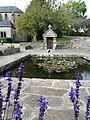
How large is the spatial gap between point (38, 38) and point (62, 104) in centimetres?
2242

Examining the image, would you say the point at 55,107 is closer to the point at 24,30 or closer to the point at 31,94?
the point at 31,94

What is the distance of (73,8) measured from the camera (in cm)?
5516

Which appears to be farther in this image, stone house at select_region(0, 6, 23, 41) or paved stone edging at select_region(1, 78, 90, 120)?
stone house at select_region(0, 6, 23, 41)

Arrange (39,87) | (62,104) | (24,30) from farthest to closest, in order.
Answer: (24,30) < (39,87) < (62,104)

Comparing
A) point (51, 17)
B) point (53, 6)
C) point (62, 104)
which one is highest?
point (53, 6)

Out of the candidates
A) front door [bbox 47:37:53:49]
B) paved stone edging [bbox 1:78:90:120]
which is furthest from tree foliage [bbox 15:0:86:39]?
paved stone edging [bbox 1:78:90:120]

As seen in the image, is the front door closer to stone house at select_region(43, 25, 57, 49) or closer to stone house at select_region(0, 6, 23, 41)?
stone house at select_region(43, 25, 57, 49)

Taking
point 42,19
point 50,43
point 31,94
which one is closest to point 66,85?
point 31,94

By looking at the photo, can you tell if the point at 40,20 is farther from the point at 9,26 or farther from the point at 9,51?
the point at 9,26

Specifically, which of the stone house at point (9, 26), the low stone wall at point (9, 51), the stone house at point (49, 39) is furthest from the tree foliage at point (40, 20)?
the stone house at point (9, 26)

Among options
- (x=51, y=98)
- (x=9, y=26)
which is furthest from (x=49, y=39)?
(x=51, y=98)

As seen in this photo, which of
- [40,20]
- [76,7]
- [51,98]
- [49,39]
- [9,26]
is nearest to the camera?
[51,98]

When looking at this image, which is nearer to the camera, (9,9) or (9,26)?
(9,26)

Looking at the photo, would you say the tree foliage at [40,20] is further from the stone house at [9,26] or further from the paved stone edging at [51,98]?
the paved stone edging at [51,98]
